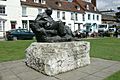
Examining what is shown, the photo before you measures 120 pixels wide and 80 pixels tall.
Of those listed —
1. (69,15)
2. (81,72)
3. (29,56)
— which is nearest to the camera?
(81,72)

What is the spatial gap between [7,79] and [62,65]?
1861 mm

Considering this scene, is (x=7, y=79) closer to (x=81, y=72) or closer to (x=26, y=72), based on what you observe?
(x=26, y=72)

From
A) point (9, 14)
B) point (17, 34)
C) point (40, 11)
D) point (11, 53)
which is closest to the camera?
point (11, 53)

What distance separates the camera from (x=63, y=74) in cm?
691

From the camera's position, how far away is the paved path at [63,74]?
6531 mm

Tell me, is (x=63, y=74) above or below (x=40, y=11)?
below

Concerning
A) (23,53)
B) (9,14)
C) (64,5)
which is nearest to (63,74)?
(23,53)

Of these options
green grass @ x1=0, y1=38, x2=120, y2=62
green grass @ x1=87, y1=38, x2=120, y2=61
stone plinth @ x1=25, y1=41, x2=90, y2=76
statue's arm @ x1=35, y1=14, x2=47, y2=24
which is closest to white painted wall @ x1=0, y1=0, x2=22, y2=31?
green grass @ x1=0, y1=38, x2=120, y2=62

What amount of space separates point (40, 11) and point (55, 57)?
3466 cm

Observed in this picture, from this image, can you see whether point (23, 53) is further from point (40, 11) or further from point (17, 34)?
point (40, 11)

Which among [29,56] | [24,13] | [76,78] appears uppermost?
[24,13]

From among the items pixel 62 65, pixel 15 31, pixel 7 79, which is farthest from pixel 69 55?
pixel 15 31

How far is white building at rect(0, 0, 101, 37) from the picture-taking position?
35.1 metres

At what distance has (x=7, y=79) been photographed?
6328 millimetres
